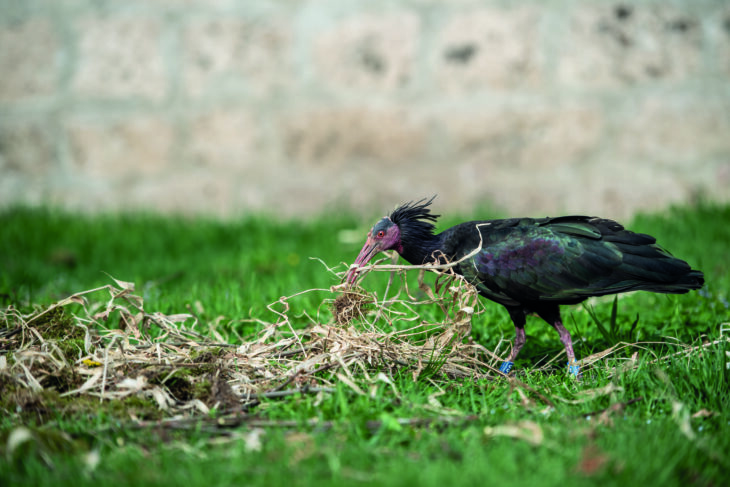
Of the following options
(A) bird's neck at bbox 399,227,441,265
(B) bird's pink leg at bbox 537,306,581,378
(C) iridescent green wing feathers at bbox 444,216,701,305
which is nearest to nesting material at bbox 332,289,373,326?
(A) bird's neck at bbox 399,227,441,265

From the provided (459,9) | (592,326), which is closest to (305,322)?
(592,326)

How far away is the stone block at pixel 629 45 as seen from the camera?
22.4ft

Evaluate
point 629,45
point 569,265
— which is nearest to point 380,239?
point 569,265

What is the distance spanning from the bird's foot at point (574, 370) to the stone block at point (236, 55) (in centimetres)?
474

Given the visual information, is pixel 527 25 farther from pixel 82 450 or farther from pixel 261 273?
pixel 82 450

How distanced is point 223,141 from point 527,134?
118 inches

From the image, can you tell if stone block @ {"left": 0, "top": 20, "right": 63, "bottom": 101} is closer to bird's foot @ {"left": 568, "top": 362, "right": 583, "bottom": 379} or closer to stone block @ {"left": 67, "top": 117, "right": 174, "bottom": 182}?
stone block @ {"left": 67, "top": 117, "right": 174, "bottom": 182}

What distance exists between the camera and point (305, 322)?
167 inches

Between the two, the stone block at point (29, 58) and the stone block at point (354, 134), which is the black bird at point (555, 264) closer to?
the stone block at point (354, 134)

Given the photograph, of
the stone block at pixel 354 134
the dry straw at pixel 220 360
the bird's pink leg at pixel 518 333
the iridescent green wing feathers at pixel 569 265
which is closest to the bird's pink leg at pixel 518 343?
the bird's pink leg at pixel 518 333

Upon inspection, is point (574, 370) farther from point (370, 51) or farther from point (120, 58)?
point (120, 58)

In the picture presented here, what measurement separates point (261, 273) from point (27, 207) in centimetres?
292

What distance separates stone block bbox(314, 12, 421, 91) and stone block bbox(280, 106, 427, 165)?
0.29 m

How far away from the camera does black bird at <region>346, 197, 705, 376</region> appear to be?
3375 mm
